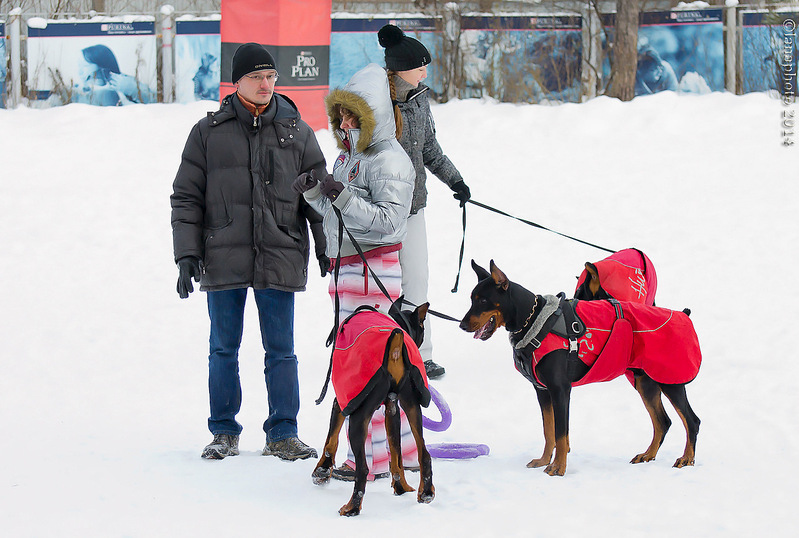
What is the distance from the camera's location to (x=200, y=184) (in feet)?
12.6

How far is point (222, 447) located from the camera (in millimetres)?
3840

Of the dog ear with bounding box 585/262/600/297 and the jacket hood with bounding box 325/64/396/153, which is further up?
the jacket hood with bounding box 325/64/396/153

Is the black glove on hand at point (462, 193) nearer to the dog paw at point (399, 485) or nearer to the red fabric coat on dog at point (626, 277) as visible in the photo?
the red fabric coat on dog at point (626, 277)

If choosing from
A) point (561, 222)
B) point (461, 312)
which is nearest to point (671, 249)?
point (561, 222)

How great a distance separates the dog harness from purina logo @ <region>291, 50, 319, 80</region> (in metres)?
6.61

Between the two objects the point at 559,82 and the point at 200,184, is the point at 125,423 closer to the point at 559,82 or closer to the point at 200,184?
the point at 200,184

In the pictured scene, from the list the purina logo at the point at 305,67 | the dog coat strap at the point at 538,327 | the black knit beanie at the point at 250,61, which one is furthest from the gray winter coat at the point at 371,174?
the purina logo at the point at 305,67

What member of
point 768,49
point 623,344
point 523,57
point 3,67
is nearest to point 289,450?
point 623,344

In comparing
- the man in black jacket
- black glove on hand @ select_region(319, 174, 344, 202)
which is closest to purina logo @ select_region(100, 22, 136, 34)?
the man in black jacket

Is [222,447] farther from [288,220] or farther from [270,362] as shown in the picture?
[288,220]

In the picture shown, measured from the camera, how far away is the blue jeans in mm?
3877

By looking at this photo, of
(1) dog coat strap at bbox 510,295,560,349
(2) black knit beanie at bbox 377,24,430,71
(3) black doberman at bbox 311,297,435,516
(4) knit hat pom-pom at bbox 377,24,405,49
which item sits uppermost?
(4) knit hat pom-pom at bbox 377,24,405,49

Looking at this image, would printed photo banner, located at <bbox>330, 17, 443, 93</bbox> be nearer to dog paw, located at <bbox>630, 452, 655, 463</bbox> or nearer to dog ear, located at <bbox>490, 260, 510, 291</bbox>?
dog ear, located at <bbox>490, 260, 510, 291</bbox>

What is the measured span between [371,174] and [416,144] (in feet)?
4.80
